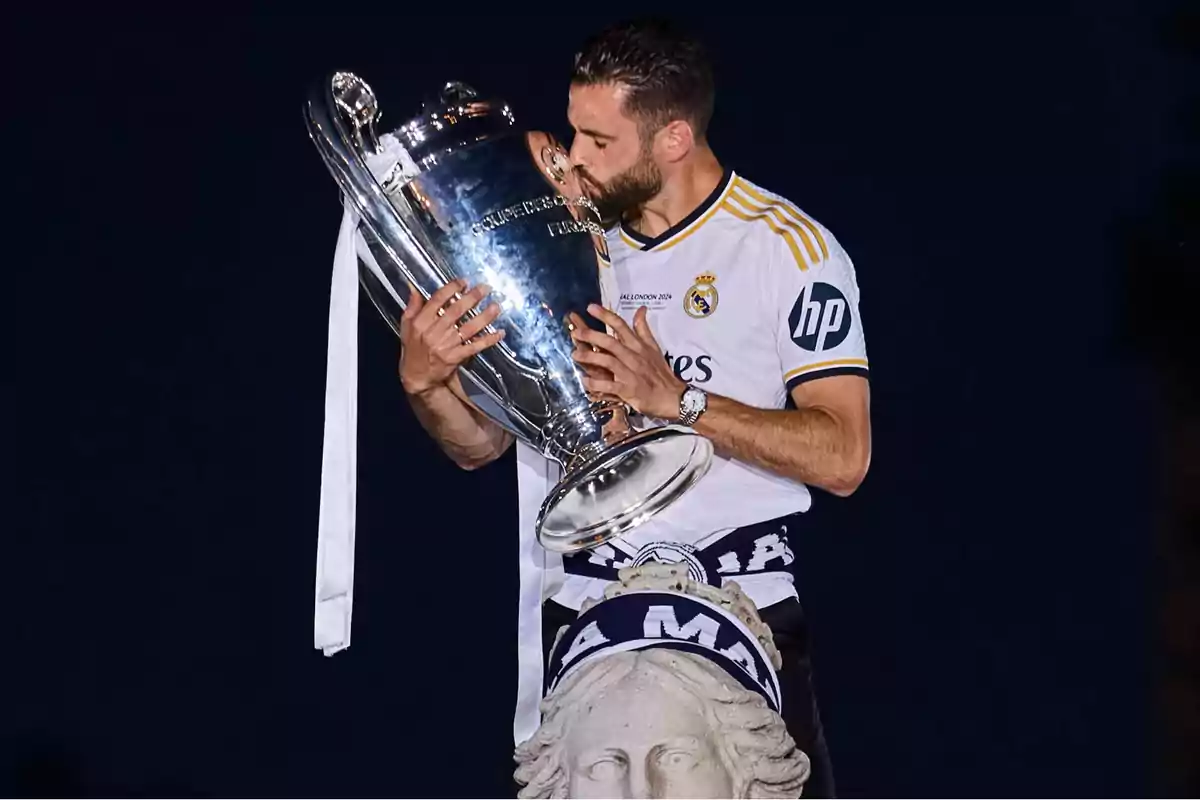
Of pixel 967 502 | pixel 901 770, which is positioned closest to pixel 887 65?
pixel 967 502

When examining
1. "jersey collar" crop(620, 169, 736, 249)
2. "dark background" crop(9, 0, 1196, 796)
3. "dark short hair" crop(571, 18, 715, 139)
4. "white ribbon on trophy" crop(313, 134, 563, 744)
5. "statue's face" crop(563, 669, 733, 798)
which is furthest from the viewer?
"dark background" crop(9, 0, 1196, 796)

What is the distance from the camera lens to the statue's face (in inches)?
63.4

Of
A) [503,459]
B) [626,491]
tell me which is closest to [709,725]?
[626,491]

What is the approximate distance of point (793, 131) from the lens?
258 centimetres

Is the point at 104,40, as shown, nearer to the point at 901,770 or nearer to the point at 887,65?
the point at 887,65

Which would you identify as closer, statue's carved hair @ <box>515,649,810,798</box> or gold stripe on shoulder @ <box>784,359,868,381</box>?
statue's carved hair @ <box>515,649,810,798</box>

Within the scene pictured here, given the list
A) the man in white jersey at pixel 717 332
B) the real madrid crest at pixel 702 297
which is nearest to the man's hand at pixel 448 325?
the man in white jersey at pixel 717 332

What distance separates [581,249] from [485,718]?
41.7 inches

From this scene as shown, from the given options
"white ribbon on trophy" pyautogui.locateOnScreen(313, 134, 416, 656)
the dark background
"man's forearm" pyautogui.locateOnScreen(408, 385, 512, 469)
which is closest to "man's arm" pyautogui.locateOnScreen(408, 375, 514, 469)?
"man's forearm" pyautogui.locateOnScreen(408, 385, 512, 469)

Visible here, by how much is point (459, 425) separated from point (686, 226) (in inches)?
12.5

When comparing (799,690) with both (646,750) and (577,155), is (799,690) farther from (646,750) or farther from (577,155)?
(577,155)

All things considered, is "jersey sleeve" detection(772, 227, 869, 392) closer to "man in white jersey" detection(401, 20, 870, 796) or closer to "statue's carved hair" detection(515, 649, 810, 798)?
"man in white jersey" detection(401, 20, 870, 796)

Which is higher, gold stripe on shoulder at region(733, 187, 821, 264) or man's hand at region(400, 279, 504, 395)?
gold stripe on shoulder at region(733, 187, 821, 264)

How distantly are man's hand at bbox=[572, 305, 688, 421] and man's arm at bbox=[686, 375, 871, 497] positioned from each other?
3.3 inches
